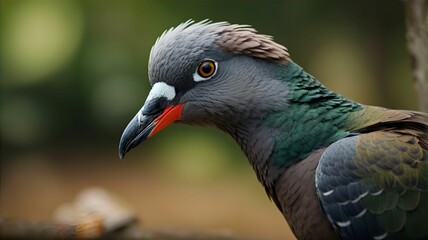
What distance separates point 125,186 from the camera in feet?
27.2

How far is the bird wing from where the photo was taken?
2732mm

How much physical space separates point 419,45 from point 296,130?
751mm

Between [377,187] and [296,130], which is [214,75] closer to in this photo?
[296,130]

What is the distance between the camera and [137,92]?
684 centimetres

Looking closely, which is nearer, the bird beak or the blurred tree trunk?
the bird beak

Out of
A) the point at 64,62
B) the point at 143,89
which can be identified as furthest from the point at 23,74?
the point at 143,89

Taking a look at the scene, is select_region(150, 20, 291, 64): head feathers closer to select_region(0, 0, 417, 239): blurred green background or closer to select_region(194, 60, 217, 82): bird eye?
select_region(194, 60, 217, 82): bird eye

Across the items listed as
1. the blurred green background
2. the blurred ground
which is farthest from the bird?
the blurred ground

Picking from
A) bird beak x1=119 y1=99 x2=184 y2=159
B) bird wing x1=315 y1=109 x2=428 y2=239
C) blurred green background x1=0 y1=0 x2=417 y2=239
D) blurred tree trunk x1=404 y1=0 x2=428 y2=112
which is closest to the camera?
bird wing x1=315 y1=109 x2=428 y2=239

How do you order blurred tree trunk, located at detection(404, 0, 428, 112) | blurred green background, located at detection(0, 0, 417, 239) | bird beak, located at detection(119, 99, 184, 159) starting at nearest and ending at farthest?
1. bird beak, located at detection(119, 99, 184, 159)
2. blurred tree trunk, located at detection(404, 0, 428, 112)
3. blurred green background, located at detection(0, 0, 417, 239)

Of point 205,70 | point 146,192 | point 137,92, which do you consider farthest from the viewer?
point 146,192

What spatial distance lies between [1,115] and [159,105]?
4.65 m

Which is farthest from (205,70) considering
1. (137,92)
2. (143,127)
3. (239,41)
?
(137,92)

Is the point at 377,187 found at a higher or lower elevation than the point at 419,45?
lower
